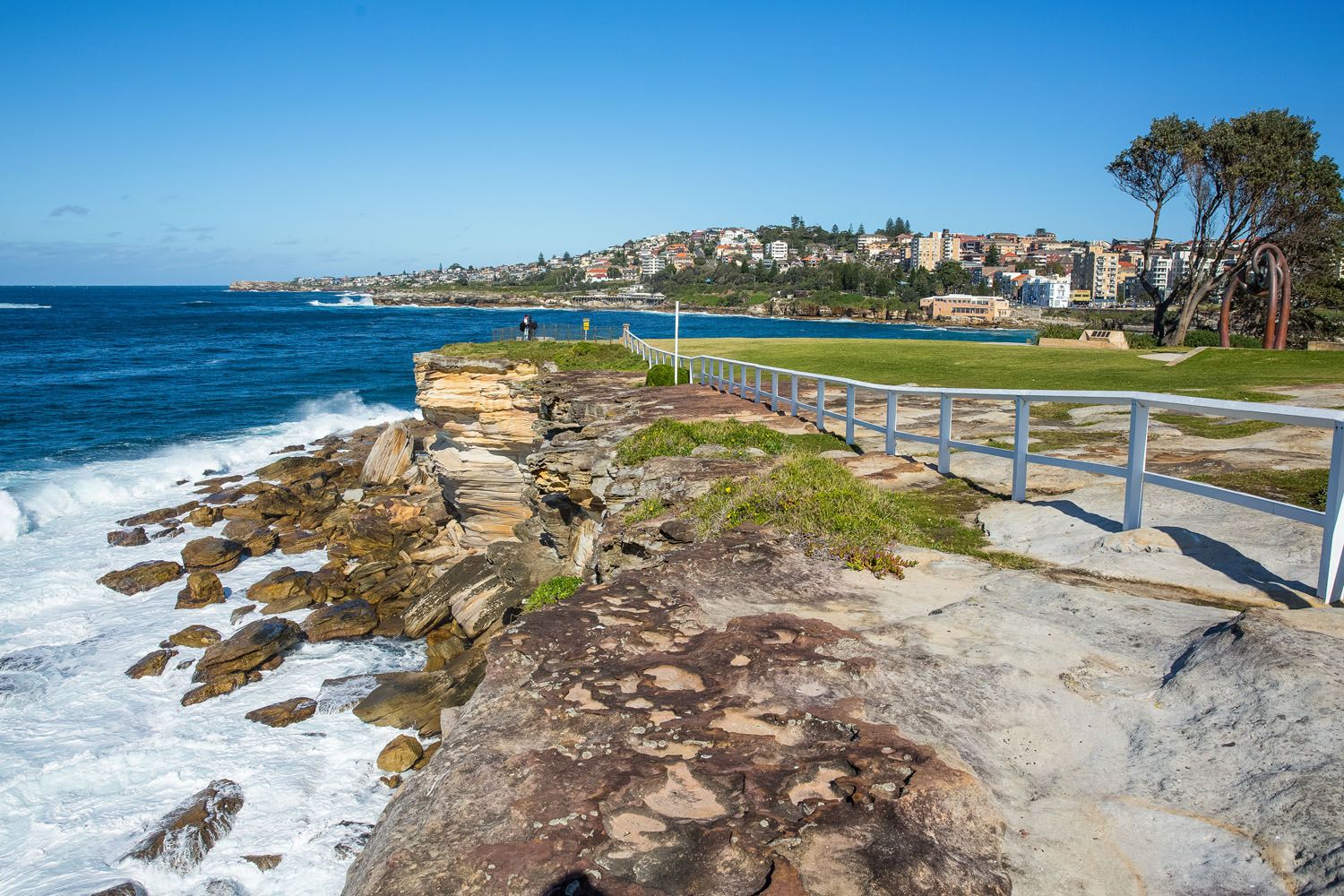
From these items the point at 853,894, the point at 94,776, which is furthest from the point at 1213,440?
the point at 94,776

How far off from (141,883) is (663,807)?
8009mm

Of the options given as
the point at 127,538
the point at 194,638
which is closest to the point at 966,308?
the point at 127,538

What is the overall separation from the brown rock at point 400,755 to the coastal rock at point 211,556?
9672 millimetres

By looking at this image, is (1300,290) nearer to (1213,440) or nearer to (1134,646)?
(1213,440)

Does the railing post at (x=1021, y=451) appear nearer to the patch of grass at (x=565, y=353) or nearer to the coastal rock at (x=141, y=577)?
the coastal rock at (x=141, y=577)

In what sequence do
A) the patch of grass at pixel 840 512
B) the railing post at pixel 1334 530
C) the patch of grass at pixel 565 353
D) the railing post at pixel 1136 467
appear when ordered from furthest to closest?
the patch of grass at pixel 565 353 < the patch of grass at pixel 840 512 < the railing post at pixel 1136 467 < the railing post at pixel 1334 530

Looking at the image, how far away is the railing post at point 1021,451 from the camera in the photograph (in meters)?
7.27

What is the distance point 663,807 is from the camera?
10.1 feet

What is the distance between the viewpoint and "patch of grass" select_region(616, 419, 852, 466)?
10477 mm

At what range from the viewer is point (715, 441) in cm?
1075

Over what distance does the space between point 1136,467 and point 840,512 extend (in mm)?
2197

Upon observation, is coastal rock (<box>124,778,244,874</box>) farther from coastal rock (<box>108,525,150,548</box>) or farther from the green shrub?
the green shrub

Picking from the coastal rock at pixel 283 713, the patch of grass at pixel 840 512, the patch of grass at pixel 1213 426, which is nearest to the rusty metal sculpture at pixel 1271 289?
the patch of grass at pixel 1213 426

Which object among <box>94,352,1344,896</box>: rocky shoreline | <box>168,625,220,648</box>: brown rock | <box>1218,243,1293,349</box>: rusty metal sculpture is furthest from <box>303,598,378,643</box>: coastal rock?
<box>1218,243,1293,349</box>: rusty metal sculpture
